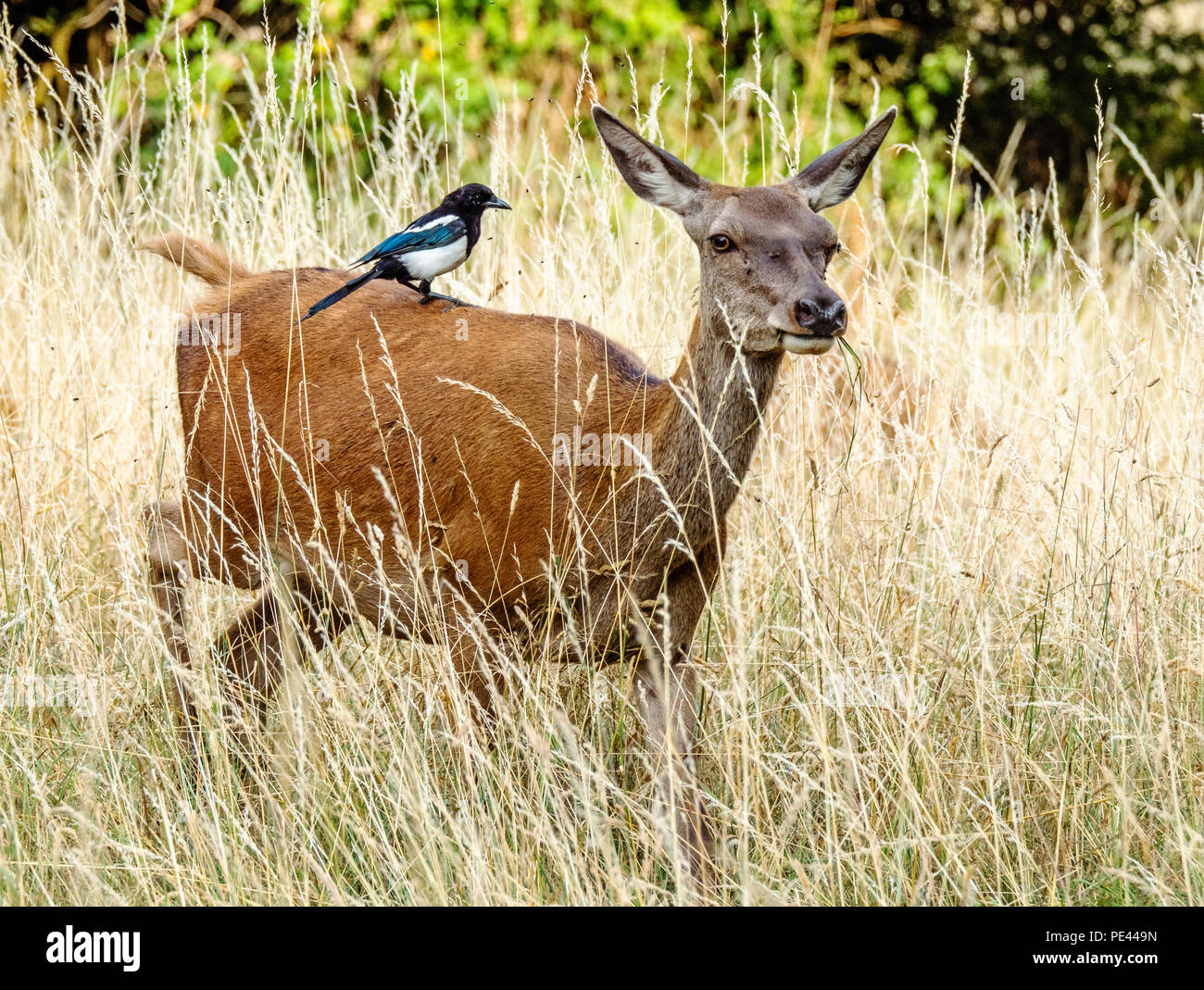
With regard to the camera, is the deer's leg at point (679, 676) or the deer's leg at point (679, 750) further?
the deer's leg at point (679, 676)

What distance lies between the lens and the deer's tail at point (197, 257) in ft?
14.8

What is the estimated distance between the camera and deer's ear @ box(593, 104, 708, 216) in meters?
3.81

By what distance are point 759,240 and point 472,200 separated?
0.86 m

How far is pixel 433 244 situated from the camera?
3.94 metres

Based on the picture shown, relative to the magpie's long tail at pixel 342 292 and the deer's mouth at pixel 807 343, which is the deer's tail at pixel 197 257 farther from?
the deer's mouth at pixel 807 343

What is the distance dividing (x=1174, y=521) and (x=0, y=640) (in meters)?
3.30

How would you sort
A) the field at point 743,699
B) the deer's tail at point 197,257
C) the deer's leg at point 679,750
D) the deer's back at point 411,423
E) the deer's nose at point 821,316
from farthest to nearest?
the deer's tail at point 197,257 < the deer's back at point 411,423 < the deer's nose at point 821,316 < the deer's leg at point 679,750 < the field at point 743,699

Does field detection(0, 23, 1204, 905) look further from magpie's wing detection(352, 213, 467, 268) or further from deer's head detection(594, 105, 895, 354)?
magpie's wing detection(352, 213, 467, 268)

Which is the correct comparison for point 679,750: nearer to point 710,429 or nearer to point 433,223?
point 710,429

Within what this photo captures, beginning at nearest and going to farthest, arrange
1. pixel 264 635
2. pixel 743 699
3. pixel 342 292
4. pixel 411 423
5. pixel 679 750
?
1. pixel 743 699
2. pixel 679 750
3. pixel 342 292
4. pixel 411 423
5. pixel 264 635

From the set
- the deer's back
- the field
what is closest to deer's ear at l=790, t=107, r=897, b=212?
the field

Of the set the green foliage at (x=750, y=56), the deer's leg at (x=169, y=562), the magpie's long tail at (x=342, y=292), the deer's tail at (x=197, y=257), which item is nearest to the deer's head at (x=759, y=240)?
the magpie's long tail at (x=342, y=292)

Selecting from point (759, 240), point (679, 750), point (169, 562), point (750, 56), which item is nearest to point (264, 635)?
point (169, 562)

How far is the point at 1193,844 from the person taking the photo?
2.93 m
